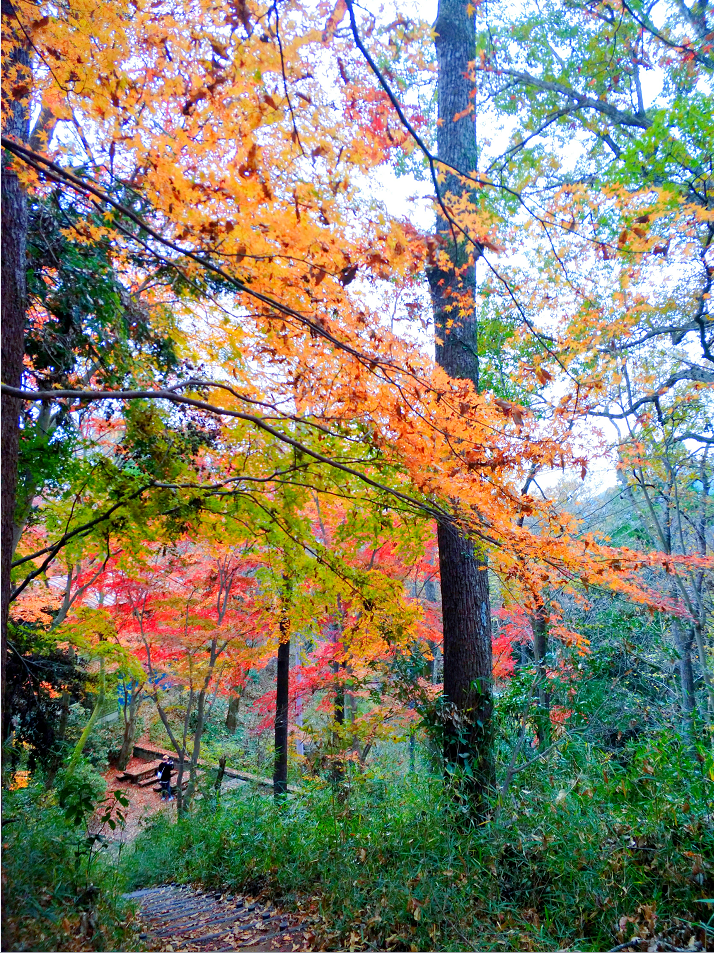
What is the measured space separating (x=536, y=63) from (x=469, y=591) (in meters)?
6.00

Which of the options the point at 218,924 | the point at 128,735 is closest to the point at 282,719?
the point at 218,924

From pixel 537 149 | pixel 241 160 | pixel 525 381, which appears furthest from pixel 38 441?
pixel 537 149

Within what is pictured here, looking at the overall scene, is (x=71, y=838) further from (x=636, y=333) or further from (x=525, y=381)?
(x=636, y=333)

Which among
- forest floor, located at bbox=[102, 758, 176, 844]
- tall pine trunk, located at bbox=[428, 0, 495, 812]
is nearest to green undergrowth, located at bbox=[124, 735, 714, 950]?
tall pine trunk, located at bbox=[428, 0, 495, 812]

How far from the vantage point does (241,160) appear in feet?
11.4

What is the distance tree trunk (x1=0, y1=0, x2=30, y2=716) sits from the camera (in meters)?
3.12

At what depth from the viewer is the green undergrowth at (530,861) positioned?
293 centimetres

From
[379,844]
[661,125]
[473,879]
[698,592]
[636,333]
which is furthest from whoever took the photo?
[636,333]

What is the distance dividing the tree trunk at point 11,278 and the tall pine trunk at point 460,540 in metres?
2.89

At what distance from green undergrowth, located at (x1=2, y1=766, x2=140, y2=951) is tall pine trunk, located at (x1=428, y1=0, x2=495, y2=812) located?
2.67 m

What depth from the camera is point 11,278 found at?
3.28 meters

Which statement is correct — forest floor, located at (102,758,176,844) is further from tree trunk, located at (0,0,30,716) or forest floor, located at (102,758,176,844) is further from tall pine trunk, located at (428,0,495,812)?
tree trunk, located at (0,0,30,716)

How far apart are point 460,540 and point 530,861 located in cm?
244

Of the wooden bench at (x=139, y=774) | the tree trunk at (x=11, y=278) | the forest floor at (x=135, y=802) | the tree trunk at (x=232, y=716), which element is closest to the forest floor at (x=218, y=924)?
the tree trunk at (x=11, y=278)
